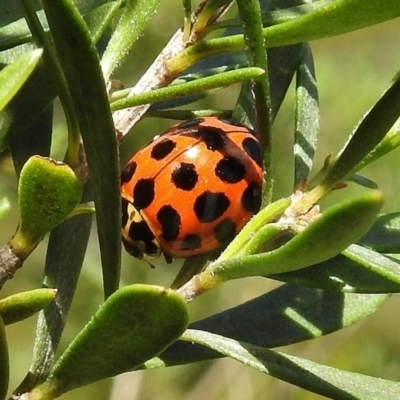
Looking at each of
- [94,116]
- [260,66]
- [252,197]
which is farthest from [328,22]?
[252,197]

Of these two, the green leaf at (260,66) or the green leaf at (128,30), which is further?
the green leaf at (128,30)

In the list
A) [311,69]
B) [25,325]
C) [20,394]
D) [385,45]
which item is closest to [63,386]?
[20,394]

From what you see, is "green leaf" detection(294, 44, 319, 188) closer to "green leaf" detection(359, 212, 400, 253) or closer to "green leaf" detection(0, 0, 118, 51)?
"green leaf" detection(359, 212, 400, 253)

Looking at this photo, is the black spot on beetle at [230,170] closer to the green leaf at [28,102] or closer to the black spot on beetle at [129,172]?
the black spot on beetle at [129,172]

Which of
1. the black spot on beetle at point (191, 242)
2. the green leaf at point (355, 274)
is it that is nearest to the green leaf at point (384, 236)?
the green leaf at point (355, 274)

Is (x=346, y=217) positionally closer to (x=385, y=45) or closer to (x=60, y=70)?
(x=60, y=70)

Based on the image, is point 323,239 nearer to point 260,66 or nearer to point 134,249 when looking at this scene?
point 260,66
